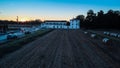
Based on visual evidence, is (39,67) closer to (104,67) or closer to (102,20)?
(104,67)

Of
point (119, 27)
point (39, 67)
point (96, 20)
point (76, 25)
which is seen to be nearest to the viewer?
point (39, 67)

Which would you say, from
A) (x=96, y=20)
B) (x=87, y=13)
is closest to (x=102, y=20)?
(x=96, y=20)

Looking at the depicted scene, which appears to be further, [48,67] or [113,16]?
[113,16]

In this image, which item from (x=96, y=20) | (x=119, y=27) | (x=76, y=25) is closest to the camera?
(x=119, y=27)

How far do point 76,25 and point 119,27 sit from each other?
41.1m

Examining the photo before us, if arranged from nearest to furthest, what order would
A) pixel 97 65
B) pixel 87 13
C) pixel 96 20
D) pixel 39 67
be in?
1. pixel 39 67
2. pixel 97 65
3. pixel 96 20
4. pixel 87 13

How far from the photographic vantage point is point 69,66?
13.2 metres

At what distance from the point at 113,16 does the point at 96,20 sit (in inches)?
390

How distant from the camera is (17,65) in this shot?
43.0ft

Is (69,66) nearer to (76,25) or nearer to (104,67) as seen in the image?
(104,67)

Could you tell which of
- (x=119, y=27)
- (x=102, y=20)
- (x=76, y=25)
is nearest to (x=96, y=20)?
(x=102, y=20)

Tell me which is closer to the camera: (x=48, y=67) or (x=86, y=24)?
(x=48, y=67)

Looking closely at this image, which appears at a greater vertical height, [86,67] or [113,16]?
[113,16]

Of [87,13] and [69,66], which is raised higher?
[87,13]
